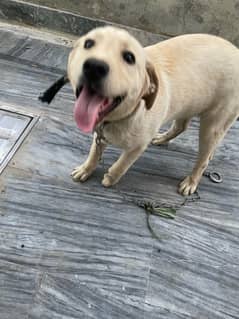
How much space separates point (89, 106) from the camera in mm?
1506

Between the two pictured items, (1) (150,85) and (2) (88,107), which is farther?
(1) (150,85)

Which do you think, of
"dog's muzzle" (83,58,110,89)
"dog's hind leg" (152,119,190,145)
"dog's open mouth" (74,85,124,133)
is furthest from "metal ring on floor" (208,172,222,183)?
"dog's muzzle" (83,58,110,89)

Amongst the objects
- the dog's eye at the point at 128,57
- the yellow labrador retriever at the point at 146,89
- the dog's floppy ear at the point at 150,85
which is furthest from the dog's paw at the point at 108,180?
the dog's eye at the point at 128,57

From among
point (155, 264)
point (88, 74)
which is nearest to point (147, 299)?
point (155, 264)

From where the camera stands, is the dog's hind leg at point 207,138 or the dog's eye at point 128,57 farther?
the dog's hind leg at point 207,138

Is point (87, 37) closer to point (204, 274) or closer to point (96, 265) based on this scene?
point (96, 265)

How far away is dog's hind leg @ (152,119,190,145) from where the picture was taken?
2304 mm

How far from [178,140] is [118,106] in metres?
1.00

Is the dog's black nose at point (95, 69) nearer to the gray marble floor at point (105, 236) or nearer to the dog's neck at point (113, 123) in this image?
the dog's neck at point (113, 123)

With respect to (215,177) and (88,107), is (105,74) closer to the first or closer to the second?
(88,107)

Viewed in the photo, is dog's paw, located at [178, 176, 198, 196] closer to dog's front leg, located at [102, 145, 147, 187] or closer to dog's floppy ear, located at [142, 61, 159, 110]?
dog's front leg, located at [102, 145, 147, 187]

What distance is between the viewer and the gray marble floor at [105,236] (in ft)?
5.57

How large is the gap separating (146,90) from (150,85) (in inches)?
1.1

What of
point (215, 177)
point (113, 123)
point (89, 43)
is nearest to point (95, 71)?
point (89, 43)
